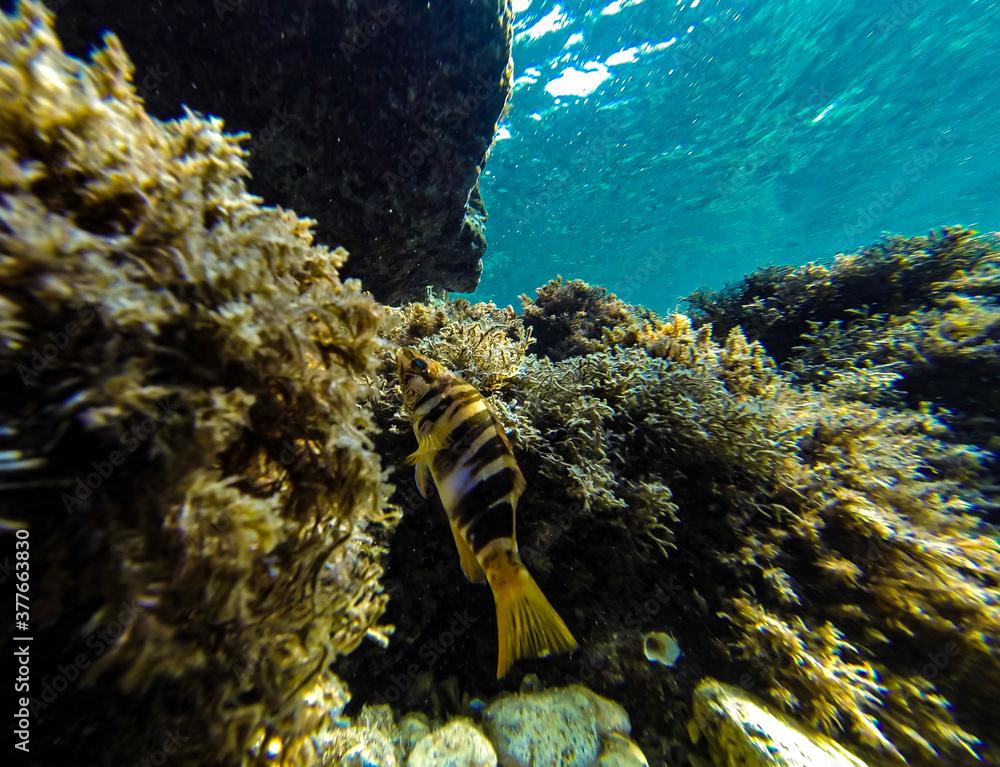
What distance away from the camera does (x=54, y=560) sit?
1.10 m

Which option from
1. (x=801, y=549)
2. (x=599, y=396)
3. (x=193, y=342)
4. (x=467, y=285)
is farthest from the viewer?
(x=467, y=285)

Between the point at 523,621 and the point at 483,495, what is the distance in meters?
0.71

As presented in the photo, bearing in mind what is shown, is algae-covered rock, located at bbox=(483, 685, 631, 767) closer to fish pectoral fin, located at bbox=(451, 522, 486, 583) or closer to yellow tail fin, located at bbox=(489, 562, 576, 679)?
yellow tail fin, located at bbox=(489, 562, 576, 679)

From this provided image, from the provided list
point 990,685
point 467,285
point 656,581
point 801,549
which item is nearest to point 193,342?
point 656,581

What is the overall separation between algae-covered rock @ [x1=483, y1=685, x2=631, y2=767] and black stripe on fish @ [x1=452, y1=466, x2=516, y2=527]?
1207mm

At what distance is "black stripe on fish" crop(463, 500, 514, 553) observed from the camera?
6.49 ft

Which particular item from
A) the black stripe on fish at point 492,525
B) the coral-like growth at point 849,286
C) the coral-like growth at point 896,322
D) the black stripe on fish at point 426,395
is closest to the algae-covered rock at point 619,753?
the black stripe on fish at point 492,525

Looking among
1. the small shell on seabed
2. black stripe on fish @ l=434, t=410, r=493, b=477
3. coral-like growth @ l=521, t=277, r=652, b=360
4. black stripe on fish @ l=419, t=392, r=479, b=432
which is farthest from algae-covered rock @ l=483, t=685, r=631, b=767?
coral-like growth @ l=521, t=277, r=652, b=360

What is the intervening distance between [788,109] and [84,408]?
29350 millimetres

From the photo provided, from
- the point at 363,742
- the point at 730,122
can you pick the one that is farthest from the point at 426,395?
the point at 730,122

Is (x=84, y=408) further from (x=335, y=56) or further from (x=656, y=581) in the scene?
(x=335, y=56)

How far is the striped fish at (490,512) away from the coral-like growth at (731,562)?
734 millimetres

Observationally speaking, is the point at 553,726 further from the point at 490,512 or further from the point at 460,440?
the point at 460,440

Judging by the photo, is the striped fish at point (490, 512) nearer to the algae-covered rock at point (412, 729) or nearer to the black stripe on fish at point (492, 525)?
the black stripe on fish at point (492, 525)
